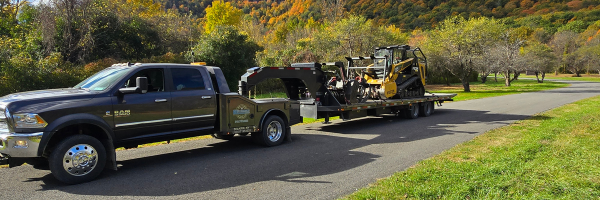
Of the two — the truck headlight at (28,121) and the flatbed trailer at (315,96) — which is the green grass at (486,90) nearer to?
the flatbed trailer at (315,96)

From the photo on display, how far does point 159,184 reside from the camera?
575 cm

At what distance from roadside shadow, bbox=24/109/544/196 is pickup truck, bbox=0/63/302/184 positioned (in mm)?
452

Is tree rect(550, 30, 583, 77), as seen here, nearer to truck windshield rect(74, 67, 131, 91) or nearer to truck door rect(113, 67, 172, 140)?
truck door rect(113, 67, 172, 140)

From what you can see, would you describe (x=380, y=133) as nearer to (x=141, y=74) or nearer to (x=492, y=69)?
(x=141, y=74)

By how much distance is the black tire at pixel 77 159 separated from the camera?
5531 mm

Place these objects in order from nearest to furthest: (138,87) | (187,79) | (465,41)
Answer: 1. (138,87)
2. (187,79)
3. (465,41)

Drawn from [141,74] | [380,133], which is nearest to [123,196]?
[141,74]

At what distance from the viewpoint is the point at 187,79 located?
24.1ft

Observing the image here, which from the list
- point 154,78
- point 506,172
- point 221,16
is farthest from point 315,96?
point 221,16

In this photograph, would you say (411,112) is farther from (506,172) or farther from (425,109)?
(506,172)

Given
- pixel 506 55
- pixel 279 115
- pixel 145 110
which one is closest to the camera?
pixel 145 110

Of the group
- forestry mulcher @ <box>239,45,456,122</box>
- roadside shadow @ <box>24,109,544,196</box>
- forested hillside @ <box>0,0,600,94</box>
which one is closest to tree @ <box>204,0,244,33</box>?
forested hillside @ <box>0,0,600,94</box>

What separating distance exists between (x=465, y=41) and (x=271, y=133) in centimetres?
2850

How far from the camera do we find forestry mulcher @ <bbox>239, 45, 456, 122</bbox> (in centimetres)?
1089
